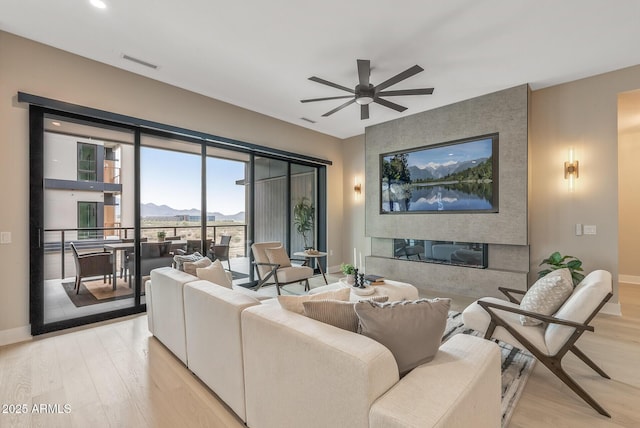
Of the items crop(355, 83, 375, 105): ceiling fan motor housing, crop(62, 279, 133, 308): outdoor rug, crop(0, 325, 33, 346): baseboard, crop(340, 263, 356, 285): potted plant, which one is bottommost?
crop(0, 325, 33, 346): baseboard

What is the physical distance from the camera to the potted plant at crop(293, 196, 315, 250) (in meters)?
6.17

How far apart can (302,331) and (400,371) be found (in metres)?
0.49

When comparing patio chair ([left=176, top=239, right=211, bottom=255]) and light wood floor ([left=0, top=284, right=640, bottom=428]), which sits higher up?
patio chair ([left=176, top=239, right=211, bottom=255])

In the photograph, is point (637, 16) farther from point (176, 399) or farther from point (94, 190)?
point (94, 190)

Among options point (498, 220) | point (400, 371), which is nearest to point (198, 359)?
point (400, 371)

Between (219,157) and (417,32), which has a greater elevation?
(417,32)

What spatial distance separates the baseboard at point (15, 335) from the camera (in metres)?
2.89

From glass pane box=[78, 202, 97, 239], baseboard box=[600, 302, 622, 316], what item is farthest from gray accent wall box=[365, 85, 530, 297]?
glass pane box=[78, 202, 97, 239]

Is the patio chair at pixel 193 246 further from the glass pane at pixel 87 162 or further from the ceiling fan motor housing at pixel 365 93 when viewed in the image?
the ceiling fan motor housing at pixel 365 93

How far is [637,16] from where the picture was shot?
270 centimetres

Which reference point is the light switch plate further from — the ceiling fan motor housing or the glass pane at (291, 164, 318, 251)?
the glass pane at (291, 164, 318, 251)

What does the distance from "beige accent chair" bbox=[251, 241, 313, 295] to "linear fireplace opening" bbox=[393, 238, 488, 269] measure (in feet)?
6.53

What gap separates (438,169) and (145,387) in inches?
191

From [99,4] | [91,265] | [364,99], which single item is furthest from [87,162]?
[364,99]
